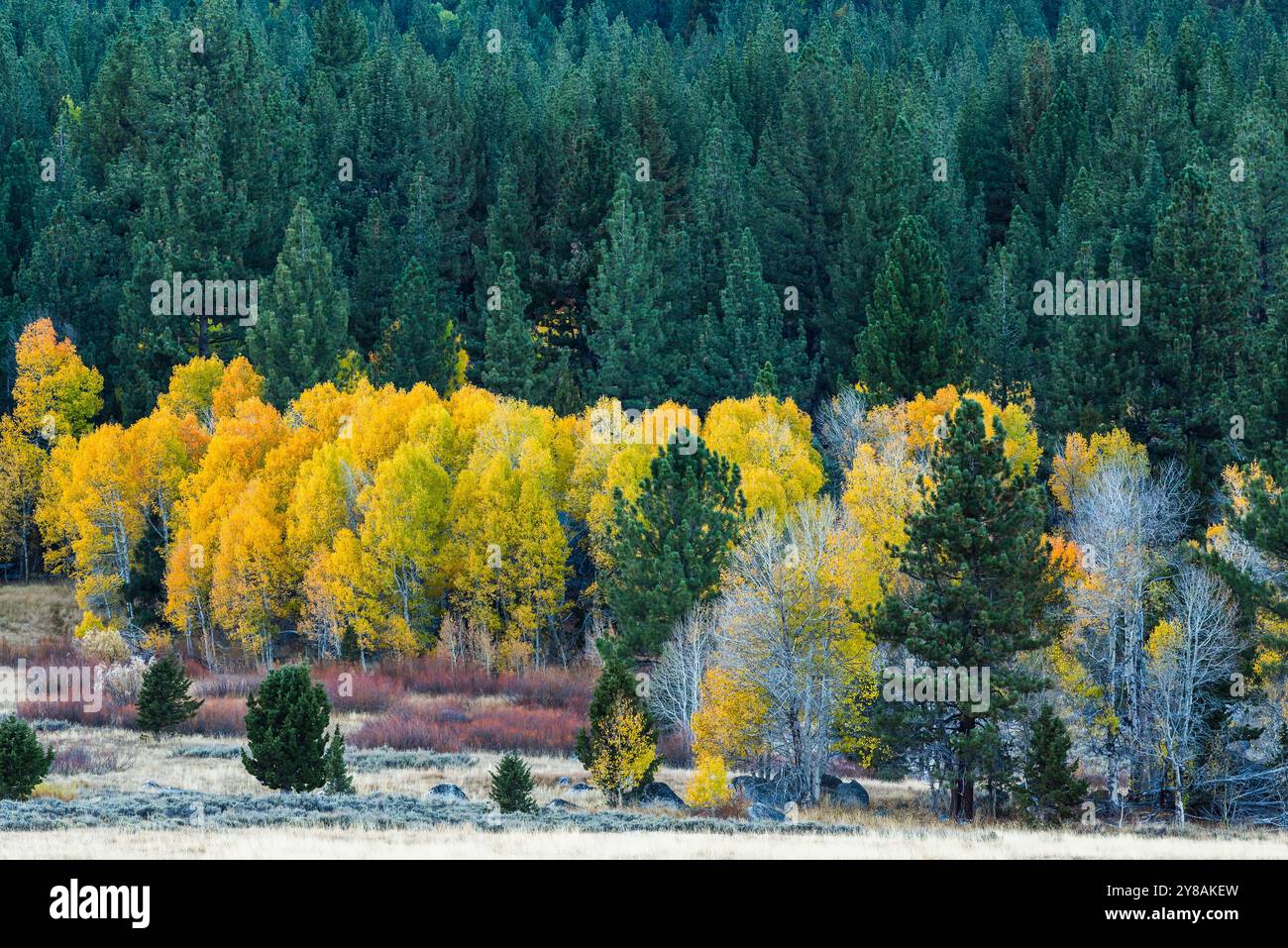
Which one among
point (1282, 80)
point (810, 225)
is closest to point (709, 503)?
point (810, 225)

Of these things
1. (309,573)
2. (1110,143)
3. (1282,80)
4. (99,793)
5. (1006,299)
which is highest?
(1282,80)

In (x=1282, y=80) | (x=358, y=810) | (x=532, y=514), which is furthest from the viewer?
(x=1282, y=80)

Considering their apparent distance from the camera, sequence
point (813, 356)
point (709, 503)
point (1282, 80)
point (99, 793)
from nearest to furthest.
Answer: point (99, 793) → point (709, 503) → point (813, 356) → point (1282, 80)

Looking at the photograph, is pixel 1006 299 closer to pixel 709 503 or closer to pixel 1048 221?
pixel 1048 221

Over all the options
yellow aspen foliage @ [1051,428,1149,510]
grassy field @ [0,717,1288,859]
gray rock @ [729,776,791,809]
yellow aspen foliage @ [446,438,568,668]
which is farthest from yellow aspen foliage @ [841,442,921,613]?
yellow aspen foliage @ [446,438,568,668]

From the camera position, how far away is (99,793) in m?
43.9

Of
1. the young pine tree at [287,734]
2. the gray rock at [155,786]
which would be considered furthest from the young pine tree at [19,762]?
the young pine tree at [287,734]

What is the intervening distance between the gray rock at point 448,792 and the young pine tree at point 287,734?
2883 mm

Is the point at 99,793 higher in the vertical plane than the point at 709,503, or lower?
lower

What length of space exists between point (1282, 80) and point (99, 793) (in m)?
73.8

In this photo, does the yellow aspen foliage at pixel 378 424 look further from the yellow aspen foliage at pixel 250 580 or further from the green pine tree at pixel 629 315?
the green pine tree at pixel 629 315

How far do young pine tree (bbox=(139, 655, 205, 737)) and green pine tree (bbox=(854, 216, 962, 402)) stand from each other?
2955 centimetres

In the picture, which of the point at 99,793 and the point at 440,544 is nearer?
the point at 99,793

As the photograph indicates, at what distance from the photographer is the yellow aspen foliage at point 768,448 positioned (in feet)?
213
